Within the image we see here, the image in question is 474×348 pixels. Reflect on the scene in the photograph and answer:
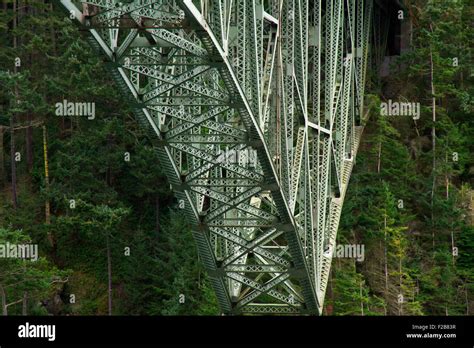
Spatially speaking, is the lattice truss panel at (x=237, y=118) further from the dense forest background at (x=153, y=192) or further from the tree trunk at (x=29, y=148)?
the tree trunk at (x=29, y=148)

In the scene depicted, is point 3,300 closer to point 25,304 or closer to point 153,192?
point 25,304

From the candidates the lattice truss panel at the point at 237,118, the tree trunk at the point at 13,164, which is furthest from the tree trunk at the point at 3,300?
the lattice truss panel at the point at 237,118

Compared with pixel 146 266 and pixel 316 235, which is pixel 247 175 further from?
pixel 146 266

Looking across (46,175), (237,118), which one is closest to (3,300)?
(46,175)

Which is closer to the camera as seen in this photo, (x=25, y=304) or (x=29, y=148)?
(x=25, y=304)

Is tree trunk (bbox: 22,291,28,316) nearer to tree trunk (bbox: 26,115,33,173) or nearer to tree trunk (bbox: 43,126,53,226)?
tree trunk (bbox: 43,126,53,226)

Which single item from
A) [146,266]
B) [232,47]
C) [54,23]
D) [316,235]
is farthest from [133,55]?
[54,23]
